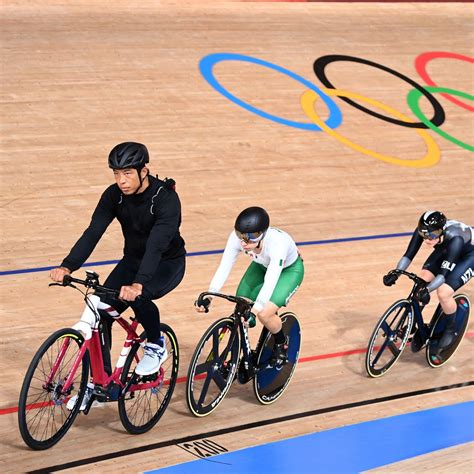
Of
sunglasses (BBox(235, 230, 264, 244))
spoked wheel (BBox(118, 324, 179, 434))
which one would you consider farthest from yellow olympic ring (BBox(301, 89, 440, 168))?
spoked wheel (BBox(118, 324, 179, 434))

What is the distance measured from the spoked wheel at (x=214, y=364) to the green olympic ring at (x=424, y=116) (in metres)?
6.64

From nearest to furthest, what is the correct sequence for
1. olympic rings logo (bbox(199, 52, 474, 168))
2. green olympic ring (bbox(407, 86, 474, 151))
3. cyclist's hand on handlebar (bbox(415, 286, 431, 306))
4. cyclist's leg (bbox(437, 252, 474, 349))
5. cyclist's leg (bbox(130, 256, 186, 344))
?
1. cyclist's leg (bbox(130, 256, 186, 344))
2. cyclist's hand on handlebar (bbox(415, 286, 431, 306))
3. cyclist's leg (bbox(437, 252, 474, 349))
4. olympic rings logo (bbox(199, 52, 474, 168))
5. green olympic ring (bbox(407, 86, 474, 151))

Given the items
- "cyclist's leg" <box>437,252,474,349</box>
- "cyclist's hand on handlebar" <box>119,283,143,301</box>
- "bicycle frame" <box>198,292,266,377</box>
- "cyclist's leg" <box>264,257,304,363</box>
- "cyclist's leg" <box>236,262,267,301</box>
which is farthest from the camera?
"cyclist's leg" <box>437,252,474,349</box>

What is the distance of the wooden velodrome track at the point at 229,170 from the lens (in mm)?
5605

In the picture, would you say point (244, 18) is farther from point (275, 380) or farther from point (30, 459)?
point (30, 459)

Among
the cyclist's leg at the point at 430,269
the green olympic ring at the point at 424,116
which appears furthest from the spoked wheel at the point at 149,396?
the green olympic ring at the point at 424,116

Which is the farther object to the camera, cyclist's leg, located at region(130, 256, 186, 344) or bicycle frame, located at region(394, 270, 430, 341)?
bicycle frame, located at region(394, 270, 430, 341)

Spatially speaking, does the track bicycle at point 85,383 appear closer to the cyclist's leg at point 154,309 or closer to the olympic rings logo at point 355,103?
the cyclist's leg at point 154,309

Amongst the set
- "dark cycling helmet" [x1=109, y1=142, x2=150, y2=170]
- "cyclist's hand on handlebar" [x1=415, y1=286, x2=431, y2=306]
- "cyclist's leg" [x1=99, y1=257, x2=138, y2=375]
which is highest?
"dark cycling helmet" [x1=109, y1=142, x2=150, y2=170]

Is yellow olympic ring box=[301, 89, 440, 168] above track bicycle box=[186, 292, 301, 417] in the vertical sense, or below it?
above

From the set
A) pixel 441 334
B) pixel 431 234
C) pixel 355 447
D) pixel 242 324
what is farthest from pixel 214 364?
pixel 441 334

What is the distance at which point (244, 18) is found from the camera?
1265 centimetres

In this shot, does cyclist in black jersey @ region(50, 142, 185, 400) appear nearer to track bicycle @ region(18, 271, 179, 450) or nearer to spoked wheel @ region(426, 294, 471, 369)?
track bicycle @ region(18, 271, 179, 450)

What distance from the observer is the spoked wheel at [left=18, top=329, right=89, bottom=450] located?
4.39m
